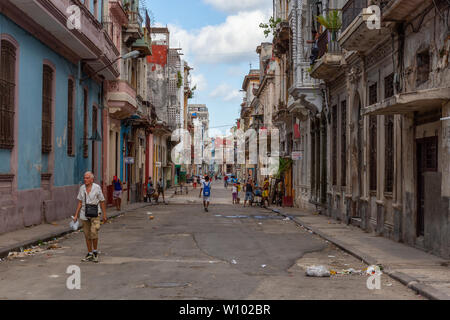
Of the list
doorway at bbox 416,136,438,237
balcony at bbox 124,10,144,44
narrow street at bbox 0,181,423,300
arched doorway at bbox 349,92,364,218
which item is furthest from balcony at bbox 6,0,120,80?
doorway at bbox 416,136,438,237

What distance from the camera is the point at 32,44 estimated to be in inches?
709

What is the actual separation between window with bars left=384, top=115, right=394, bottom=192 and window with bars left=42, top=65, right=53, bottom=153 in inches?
412

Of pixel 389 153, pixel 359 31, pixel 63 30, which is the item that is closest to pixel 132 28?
pixel 63 30

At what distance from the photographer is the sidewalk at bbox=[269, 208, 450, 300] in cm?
880

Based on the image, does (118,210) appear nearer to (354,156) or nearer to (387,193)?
(354,156)

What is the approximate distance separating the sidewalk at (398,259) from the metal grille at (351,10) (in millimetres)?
6300

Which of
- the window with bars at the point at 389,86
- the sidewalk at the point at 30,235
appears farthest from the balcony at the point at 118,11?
the window with bars at the point at 389,86

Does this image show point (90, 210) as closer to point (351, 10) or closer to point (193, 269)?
point (193, 269)

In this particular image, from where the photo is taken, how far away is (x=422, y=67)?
13.8 meters

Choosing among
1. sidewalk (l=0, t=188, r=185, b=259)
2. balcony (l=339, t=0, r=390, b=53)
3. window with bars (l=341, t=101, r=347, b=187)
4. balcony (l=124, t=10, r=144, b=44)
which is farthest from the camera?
Answer: balcony (l=124, t=10, r=144, b=44)

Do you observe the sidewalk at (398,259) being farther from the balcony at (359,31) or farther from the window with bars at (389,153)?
the balcony at (359,31)

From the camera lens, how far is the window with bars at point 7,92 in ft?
51.0

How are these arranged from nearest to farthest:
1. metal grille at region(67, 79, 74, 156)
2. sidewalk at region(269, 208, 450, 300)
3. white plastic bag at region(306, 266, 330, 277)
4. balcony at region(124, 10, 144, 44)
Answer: sidewalk at region(269, 208, 450, 300) → white plastic bag at region(306, 266, 330, 277) → metal grille at region(67, 79, 74, 156) → balcony at region(124, 10, 144, 44)

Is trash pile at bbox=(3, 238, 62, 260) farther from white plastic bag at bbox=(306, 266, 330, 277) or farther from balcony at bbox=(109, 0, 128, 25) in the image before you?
balcony at bbox=(109, 0, 128, 25)
